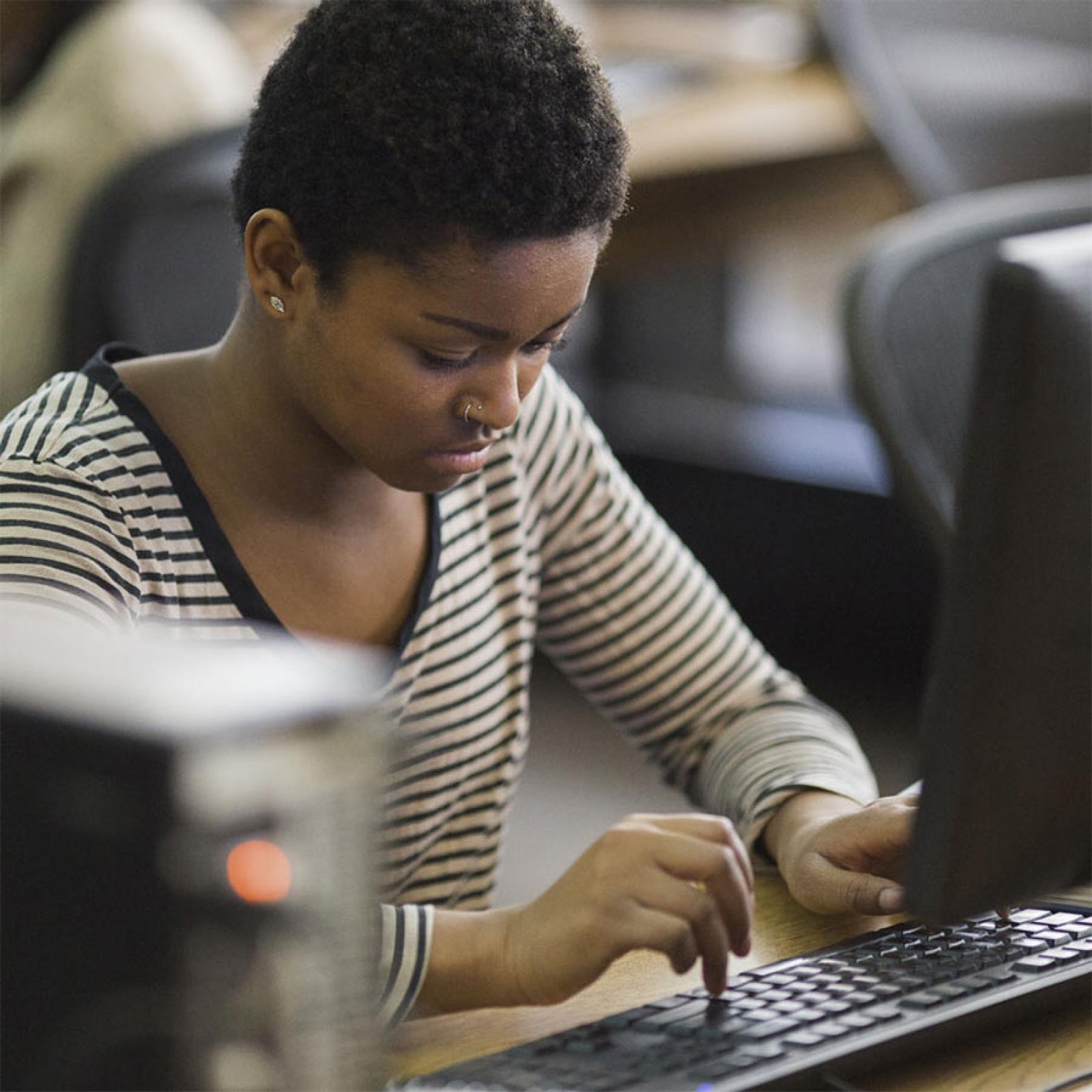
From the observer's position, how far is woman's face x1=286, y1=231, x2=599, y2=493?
2.80 feet

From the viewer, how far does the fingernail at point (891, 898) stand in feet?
2.94

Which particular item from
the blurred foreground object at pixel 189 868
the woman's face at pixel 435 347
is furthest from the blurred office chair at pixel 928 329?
the blurred foreground object at pixel 189 868

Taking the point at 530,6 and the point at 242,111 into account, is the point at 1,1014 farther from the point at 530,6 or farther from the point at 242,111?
the point at 242,111

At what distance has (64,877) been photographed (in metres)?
0.45

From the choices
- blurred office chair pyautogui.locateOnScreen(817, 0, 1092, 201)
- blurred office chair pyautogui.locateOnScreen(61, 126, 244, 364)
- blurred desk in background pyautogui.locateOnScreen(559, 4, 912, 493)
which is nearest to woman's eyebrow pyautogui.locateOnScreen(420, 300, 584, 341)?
blurred office chair pyautogui.locateOnScreen(61, 126, 244, 364)

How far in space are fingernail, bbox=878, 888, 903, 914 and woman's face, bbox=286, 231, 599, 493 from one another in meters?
0.30

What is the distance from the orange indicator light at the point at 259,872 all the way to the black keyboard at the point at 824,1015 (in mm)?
260

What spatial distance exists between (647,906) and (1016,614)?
21 cm

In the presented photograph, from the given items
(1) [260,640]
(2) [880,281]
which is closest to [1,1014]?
(1) [260,640]

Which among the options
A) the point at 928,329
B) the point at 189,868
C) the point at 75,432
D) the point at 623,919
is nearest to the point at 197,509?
the point at 75,432

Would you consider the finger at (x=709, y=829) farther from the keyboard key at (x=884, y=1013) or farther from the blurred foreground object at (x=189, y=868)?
the blurred foreground object at (x=189, y=868)

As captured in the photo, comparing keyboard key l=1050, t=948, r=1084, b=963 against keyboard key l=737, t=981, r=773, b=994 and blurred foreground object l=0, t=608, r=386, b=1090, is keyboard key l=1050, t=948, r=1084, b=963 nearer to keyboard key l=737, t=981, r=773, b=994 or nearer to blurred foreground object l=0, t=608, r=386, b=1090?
keyboard key l=737, t=981, r=773, b=994

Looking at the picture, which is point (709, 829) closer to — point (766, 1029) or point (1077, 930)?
point (766, 1029)

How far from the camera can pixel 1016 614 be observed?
0.66 m
